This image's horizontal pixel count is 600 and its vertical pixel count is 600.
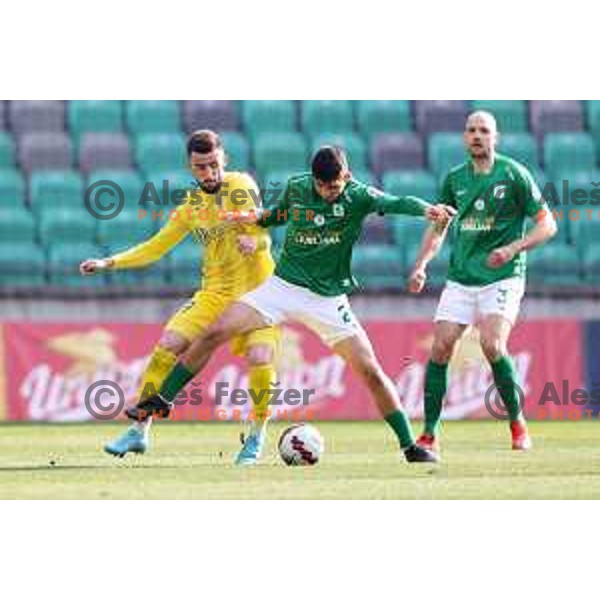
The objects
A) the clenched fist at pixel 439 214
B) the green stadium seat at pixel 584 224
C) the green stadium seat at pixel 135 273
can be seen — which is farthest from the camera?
the green stadium seat at pixel 584 224

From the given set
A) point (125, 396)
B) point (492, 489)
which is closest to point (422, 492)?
point (492, 489)

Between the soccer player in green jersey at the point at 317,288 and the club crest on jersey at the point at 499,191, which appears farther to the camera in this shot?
A: the club crest on jersey at the point at 499,191

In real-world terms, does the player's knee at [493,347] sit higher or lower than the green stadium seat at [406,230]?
lower

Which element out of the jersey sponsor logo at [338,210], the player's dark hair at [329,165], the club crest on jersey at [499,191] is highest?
the player's dark hair at [329,165]

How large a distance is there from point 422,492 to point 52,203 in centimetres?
1454

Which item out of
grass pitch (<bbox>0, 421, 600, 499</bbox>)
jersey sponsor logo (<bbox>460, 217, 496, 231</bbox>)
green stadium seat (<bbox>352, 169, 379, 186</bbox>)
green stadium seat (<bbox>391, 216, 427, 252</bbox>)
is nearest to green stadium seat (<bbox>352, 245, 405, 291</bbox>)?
green stadium seat (<bbox>391, 216, 427, 252</bbox>)

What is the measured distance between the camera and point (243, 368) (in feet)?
63.8

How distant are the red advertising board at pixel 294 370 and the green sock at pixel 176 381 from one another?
278 inches

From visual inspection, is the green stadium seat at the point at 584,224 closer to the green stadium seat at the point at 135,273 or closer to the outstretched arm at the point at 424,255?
the green stadium seat at the point at 135,273

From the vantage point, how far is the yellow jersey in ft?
41.0

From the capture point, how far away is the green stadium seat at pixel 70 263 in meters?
22.4

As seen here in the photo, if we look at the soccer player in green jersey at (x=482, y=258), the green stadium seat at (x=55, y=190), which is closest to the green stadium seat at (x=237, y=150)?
the green stadium seat at (x=55, y=190)

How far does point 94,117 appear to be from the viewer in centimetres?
2558

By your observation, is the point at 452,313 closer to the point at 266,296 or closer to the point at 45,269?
the point at 266,296
